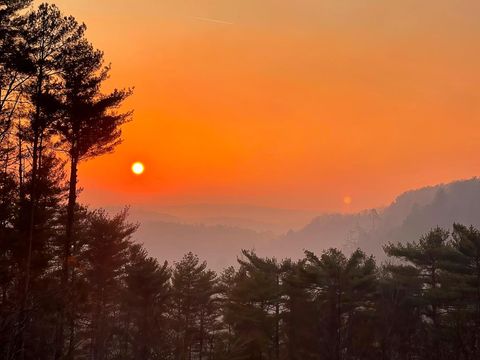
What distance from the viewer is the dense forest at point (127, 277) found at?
16484 millimetres

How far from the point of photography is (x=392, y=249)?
3362cm

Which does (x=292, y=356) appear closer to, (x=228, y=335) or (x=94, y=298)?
(x=228, y=335)

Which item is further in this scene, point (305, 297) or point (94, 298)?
point (305, 297)

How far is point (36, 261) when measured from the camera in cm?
2181

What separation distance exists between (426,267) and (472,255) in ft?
13.0

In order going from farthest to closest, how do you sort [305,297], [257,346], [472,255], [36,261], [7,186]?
[305,297] → [257,346] → [472,255] → [36,261] → [7,186]

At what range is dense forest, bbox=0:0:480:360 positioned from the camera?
16484mm

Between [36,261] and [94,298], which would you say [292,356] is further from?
[36,261]

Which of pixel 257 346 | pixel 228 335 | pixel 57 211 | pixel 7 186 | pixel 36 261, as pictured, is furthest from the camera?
pixel 228 335

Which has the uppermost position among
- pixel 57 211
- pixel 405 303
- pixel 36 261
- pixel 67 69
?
pixel 67 69

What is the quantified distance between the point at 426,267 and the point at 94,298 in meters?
23.2

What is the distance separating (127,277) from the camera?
117 ft

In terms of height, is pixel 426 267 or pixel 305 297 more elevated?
pixel 426 267

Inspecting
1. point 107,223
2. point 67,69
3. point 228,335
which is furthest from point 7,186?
point 228,335
